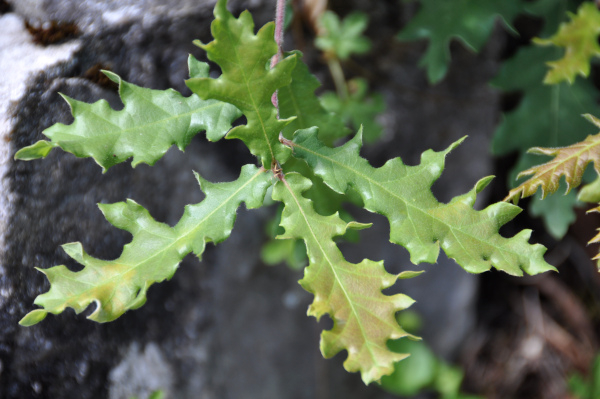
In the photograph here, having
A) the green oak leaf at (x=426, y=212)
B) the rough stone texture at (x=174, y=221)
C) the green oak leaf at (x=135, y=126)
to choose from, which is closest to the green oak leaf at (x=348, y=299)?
the green oak leaf at (x=426, y=212)


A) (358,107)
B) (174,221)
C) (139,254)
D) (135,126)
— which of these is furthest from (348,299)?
(358,107)

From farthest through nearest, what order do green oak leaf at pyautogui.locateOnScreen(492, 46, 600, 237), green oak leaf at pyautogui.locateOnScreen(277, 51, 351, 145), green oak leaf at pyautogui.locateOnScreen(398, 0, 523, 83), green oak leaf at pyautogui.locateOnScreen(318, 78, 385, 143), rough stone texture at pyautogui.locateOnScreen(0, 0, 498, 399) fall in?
green oak leaf at pyautogui.locateOnScreen(318, 78, 385, 143)
green oak leaf at pyautogui.locateOnScreen(492, 46, 600, 237)
green oak leaf at pyautogui.locateOnScreen(398, 0, 523, 83)
green oak leaf at pyautogui.locateOnScreen(277, 51, 351, 145)
rough stone texture at pyautogui.locateOnScreen(0, 0, 498, 399)

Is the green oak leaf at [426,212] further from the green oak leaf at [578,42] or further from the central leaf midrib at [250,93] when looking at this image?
the green oak leaf at [578,42]

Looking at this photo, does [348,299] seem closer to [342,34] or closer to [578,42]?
[578,42]

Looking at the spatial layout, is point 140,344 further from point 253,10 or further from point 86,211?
point 253,10

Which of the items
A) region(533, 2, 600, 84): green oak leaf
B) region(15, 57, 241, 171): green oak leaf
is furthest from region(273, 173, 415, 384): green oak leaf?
region(533, 2, 600, 84): green oak leaf

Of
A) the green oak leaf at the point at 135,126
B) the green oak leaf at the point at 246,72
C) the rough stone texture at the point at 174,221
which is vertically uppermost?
the green oak leaf at the point at 246,72

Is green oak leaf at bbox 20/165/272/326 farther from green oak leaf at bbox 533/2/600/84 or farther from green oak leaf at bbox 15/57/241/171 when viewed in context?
green oak leaf at bbox 533/2/600/84
